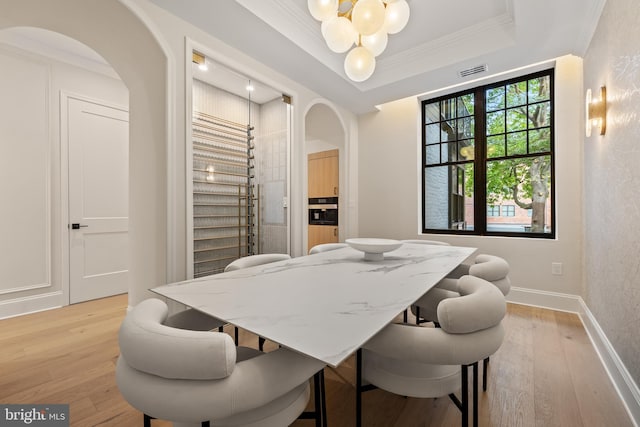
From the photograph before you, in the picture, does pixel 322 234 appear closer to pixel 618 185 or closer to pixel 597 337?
pixel 597 337

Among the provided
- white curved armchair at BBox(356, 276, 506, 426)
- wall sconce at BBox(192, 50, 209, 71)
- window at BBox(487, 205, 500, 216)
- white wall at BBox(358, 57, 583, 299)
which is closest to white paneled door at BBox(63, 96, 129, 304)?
wall sconce at BBox(192, 50, 209, 71)

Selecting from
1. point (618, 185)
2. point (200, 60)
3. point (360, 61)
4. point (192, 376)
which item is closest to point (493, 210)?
point (618, 185)

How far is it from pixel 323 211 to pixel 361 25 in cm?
341

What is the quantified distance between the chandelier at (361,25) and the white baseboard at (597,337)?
96.4 inches

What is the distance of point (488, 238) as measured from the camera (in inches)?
137

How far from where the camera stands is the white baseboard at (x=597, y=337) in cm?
152

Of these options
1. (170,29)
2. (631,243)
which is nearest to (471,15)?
(631,243)

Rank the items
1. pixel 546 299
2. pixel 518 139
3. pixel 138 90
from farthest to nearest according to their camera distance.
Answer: pixel 518 139 → pixel 546 299 → pixel 138 90

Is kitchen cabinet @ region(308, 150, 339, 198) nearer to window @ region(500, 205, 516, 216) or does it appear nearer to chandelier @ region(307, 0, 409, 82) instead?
window @ region(500, 205, 516, 216)

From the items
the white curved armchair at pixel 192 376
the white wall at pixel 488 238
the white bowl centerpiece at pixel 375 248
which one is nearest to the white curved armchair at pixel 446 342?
the white curved armchair at pixel 192 376

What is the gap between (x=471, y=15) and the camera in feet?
8.65

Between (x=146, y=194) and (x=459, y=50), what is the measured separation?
11.0 feet

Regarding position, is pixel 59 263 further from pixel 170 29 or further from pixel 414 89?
pixel 414 89

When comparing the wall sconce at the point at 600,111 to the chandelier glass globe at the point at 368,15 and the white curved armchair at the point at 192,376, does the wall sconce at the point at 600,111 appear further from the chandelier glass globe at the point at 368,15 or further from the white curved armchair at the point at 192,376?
the white curved armchair at the point at 192,376
